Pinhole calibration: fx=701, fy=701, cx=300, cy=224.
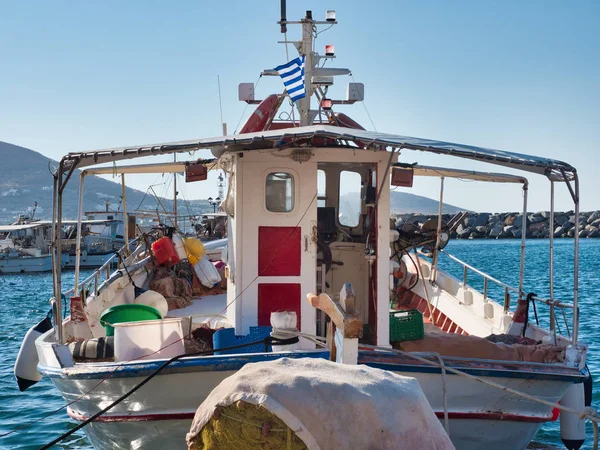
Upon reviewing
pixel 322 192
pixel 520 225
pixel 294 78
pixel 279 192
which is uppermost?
pixel 294 78

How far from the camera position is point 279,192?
8.41 metres

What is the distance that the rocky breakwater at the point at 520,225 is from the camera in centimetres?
9169

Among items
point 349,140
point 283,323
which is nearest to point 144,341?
point 283,323

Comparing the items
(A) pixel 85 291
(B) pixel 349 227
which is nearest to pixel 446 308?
(B) pixel 349 227

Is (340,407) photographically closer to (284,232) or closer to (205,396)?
(205,396)

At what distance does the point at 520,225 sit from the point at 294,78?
3561 inches

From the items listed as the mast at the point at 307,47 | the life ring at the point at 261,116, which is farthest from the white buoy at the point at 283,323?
the mast at the point at 307,47

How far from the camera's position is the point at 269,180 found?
8398 mm

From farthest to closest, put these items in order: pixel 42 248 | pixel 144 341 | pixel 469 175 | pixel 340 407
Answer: pixel 42 248 < pixel 469 175 < pixel 144 341 < pixel 340 407

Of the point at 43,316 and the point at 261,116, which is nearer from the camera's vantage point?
the point at 261,116

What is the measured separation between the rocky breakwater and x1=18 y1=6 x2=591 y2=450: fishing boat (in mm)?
79870

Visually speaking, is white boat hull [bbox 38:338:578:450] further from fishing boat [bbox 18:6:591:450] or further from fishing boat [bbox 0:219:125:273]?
fishing boat [bbox 0:219:125:273]

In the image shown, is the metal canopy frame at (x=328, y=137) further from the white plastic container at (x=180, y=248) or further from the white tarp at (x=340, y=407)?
the white plastic container at (x=180, y=248)

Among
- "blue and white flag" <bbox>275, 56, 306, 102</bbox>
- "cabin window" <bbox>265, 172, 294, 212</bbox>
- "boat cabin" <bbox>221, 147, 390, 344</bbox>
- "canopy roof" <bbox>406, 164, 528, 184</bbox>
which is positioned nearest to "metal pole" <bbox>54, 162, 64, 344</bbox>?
"boat cabin" <bbox>221, 147, 390, 344</bbox>
